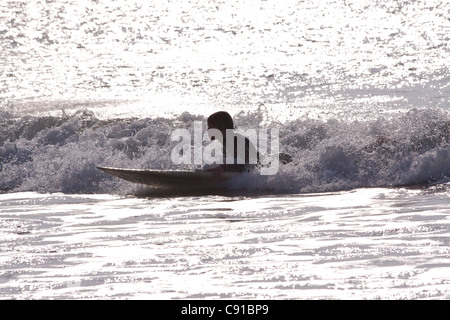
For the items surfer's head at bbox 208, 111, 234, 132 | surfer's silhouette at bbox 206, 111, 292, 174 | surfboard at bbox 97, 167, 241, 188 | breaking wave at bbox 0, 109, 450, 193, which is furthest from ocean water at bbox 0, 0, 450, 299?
surfer's head at bbox 208, 111, 234, 132

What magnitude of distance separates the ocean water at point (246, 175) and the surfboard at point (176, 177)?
0.15 metres

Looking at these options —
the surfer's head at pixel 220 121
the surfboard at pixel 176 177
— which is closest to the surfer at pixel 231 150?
the surfer's head at pixel 220 121

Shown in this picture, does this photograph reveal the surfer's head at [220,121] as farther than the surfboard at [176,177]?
No

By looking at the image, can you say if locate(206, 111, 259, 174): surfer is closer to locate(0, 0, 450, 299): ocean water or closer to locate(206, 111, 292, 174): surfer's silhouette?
locate(206, 111, 292, 174): surfer's silhouette

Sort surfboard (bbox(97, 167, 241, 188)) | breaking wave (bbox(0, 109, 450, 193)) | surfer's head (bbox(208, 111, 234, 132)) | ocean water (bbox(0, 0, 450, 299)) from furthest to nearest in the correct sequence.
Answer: surfboard (bbox(97, 167, 241, 188)) → breaking wave (bbox(0, 109, 450, 193)) → surfer's head (bbox(208, 111, 234, 132)) → ocean water (bbox(0, 0, 450, 299))

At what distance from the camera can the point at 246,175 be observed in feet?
37.8

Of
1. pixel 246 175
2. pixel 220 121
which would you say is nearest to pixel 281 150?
pixel 246 175

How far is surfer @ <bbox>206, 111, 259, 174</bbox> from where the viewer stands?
37.2 ft

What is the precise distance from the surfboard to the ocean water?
0.15 metres

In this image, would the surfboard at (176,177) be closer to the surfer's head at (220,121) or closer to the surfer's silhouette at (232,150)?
the surfer's silhouette at (232,150)

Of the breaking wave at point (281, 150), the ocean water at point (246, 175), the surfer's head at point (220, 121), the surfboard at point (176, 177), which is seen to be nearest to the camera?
the ocean water at point (246, 175)

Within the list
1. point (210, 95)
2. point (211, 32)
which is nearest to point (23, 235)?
point (210, 95)

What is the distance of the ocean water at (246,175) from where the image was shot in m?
7.11

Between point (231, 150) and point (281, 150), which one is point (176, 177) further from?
point (281, 150)
